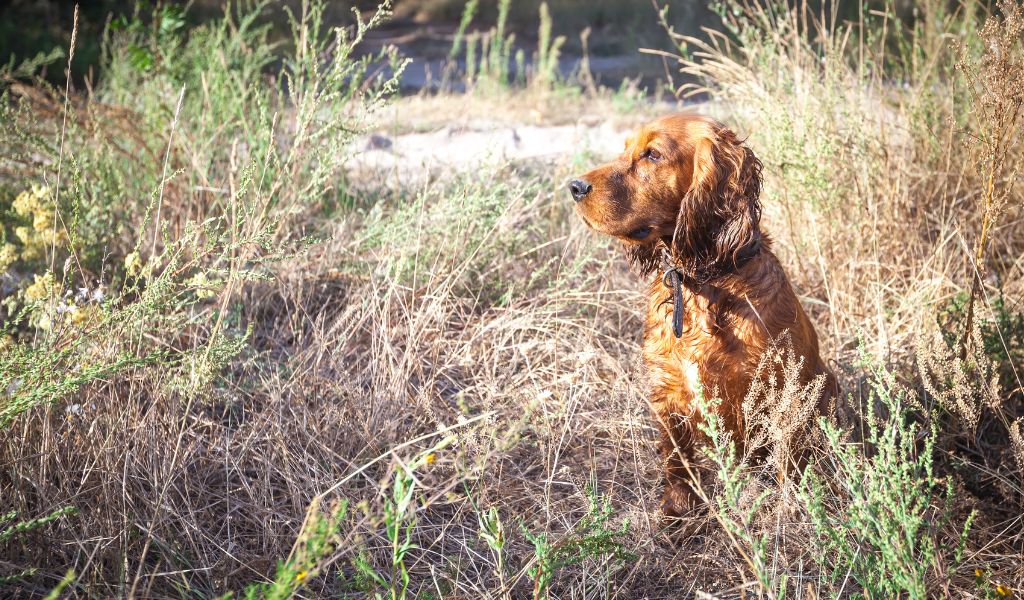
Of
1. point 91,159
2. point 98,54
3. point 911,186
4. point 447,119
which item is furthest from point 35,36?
point 911,186

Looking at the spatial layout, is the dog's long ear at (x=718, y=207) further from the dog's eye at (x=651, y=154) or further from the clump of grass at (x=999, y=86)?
the clump of grass at (x=999, y=86)

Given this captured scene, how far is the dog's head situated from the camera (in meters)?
2.41

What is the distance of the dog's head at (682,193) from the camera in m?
2.41

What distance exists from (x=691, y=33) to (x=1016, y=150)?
244 inches

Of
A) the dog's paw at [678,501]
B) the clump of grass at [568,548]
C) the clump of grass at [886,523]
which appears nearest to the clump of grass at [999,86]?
the clump of grass at [886,523]

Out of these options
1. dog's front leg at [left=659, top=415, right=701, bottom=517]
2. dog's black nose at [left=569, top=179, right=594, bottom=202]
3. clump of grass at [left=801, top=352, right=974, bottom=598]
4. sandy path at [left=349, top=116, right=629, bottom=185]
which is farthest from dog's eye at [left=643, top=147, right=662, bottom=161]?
sandy path at [left=349, top=116, right=629, bottom=185]

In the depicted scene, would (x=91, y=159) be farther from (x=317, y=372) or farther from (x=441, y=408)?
(x=441, y=408)

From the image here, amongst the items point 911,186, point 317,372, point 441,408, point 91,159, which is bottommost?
point 441,408

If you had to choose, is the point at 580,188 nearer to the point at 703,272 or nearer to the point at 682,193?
the point at 682,193

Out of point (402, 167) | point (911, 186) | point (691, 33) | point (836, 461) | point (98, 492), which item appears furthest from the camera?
point (691, 33)

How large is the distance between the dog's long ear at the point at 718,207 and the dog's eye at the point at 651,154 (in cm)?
11

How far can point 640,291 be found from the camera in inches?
132

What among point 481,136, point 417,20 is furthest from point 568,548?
point 417,20

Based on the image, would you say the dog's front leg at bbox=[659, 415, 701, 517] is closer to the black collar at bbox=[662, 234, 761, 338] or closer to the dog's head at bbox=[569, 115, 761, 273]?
the black collar at bbox=[662, 234, 761, 338]
